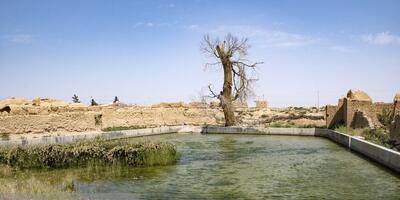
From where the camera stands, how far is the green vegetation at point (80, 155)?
15.4 m

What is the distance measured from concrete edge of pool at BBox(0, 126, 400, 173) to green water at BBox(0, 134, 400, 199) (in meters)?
0.46

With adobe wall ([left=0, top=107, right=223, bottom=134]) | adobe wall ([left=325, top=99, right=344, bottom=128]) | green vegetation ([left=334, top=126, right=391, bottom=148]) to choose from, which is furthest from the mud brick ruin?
adobe wall ([left=0, top=107, right=223, bottom=134])

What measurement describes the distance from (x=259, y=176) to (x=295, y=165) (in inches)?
108

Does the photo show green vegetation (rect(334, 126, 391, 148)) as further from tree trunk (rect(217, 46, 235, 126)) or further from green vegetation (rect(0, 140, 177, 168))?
tree trunk (rect(217, 46, 235, 126))

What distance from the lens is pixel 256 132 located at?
1236 inches

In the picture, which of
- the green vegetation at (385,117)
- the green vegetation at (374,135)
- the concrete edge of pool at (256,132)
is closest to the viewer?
the concrete edge of pool at (256,132)

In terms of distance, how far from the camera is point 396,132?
17828 millimetres

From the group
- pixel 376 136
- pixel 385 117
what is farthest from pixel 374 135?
pixel 385 117

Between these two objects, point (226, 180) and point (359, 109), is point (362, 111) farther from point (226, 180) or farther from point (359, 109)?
point (226, 180)

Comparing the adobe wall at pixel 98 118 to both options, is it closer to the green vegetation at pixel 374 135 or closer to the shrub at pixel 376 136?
the green vegetation at pixel 374 135

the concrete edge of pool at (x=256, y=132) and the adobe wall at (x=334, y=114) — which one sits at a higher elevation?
the adobe wall at (x=334, y=114)

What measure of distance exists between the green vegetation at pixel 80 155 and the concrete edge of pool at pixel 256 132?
3923 mm

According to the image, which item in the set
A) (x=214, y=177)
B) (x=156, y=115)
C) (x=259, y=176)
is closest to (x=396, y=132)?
(x=259, y=176)

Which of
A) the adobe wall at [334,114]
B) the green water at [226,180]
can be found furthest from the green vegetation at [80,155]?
the adobe wall at [334,114]
